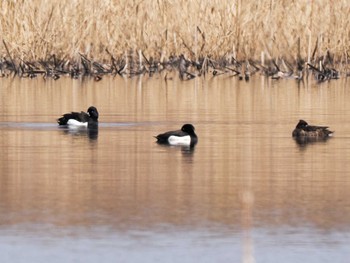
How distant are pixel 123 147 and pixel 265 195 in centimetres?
444

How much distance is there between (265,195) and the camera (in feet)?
→ 35.1

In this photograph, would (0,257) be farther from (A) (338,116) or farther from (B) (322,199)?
(A) (338,116)

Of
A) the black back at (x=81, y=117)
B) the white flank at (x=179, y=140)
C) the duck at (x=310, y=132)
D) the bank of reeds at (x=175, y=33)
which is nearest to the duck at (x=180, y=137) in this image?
the white flank at (x=179, y=140)

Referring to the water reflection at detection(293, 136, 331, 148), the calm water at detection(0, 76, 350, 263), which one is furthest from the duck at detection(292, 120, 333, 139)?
the calm water at detection(0, 76, 350, 263)

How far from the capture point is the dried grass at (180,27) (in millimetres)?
28938

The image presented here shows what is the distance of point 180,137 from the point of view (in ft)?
50.4

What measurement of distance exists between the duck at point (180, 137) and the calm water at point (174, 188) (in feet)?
0.47

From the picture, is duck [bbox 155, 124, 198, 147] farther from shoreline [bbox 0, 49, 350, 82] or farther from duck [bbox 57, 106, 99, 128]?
shoreline [bbox 0, 49, 350, 82]

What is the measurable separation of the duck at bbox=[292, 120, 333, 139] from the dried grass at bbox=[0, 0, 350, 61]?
12.5 meters

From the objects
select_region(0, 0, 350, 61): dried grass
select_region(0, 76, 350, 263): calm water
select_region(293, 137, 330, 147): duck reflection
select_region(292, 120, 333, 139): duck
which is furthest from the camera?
select_region(0, 0, 350, 61): dried grass

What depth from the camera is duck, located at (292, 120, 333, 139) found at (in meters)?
16.2

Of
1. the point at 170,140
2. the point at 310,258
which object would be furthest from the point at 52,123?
the point at 310,258

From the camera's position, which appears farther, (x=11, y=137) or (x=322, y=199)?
(x=11, y=137)

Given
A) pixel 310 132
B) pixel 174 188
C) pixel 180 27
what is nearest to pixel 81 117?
pixel 310 132
